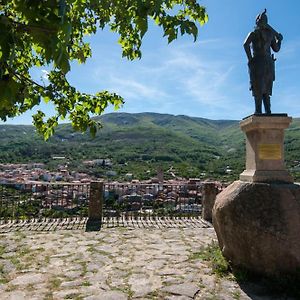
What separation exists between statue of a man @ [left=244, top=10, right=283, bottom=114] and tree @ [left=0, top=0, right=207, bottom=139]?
1.64 meters

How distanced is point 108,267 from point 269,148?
386 cm

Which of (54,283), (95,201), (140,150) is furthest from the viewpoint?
(140,150)

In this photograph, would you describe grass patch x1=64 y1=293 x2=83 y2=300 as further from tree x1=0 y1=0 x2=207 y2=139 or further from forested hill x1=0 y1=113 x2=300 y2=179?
forested hill x1=0 y1=113 x2=300 y2=179

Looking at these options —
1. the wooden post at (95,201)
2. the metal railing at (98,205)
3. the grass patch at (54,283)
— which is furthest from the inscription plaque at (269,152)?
the wooden post at (95,201)

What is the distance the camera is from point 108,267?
6.79m

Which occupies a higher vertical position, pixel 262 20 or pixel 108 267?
pixel 262 20

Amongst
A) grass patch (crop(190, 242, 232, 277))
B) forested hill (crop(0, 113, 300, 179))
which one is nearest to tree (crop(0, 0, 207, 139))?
grass patch (crop(190, 242, 232, 277))

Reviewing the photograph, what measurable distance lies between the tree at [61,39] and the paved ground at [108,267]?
2.59 m

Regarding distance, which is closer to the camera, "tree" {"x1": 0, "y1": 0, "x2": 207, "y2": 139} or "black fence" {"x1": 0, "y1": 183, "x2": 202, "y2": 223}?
"tree" {"x1": 0, "y1": 0, "x2": 207, "y2": 139}

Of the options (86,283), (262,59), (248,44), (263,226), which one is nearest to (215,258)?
(263,226)

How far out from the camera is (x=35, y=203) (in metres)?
14.3

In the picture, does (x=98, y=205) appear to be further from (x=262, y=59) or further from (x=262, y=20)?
(x=262, y=20)

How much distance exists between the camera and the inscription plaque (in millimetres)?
6203

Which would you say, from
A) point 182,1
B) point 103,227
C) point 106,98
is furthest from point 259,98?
point 103,227
